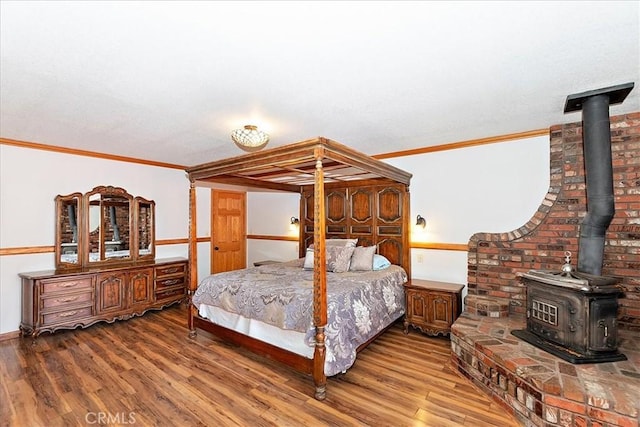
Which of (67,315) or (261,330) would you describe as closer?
(261,330)

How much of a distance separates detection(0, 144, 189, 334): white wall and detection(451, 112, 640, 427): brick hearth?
5.34 m

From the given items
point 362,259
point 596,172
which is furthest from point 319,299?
point 596,172

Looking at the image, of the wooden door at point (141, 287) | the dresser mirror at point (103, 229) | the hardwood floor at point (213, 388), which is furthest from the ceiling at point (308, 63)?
the hardwood floor at point (213, 388)

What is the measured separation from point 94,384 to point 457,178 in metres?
4.60

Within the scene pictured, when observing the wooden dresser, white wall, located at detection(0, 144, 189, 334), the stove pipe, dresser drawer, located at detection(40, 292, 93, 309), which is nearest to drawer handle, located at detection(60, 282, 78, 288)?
the wooden dresser

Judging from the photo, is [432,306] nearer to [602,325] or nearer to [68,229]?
[602,325]

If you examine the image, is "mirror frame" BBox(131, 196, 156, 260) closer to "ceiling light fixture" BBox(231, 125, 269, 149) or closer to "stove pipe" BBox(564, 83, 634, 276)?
"ceiling light fixture" BBox(231, 125, 269, 149)

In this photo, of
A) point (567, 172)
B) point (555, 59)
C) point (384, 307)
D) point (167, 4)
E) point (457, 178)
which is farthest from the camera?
point (457, 178)

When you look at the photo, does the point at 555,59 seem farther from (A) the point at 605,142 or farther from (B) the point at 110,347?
(B) the point at 110,347

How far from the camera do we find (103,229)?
4.52 meters

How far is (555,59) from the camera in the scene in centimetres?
190

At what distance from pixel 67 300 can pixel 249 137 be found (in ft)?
11.0

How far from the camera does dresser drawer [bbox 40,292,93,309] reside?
12.1ft

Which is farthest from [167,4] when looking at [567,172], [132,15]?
[567,172]
